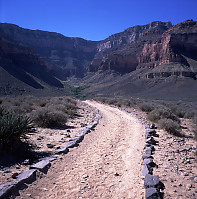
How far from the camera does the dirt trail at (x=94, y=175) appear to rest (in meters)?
3.85

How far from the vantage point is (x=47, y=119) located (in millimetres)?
10656

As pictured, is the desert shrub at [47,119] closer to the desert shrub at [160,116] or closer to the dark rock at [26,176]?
the dark rock at [26,176]

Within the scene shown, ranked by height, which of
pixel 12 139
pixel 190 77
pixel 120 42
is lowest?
pixel 12 139

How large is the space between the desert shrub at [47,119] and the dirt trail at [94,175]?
4036 millimetres

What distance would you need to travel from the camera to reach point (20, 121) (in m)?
5.88

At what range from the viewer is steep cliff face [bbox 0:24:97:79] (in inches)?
6127

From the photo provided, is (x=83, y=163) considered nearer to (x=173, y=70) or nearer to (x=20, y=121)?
(x=20, y=121)

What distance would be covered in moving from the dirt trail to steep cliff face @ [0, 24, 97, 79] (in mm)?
142987

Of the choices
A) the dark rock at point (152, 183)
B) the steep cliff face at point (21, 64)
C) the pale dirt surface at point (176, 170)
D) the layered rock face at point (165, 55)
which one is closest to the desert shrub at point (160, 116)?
the pale dirt surface at point (176, 170)

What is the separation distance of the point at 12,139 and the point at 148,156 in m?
4.33

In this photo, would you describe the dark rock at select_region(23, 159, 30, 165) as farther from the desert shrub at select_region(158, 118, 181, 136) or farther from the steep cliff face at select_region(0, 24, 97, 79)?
the steep cliff face at select_region(0, 24, 97, 79)

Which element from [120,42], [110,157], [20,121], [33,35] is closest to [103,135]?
[110,157]

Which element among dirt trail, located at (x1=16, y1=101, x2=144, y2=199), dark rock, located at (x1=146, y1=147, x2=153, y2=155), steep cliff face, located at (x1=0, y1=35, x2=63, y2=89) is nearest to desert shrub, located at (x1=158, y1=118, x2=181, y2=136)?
dirt trail, located at (x1=16, y1=101, x2=144, y2=199)

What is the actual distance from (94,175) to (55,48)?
621 ft
